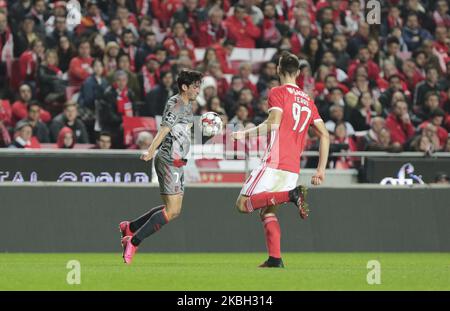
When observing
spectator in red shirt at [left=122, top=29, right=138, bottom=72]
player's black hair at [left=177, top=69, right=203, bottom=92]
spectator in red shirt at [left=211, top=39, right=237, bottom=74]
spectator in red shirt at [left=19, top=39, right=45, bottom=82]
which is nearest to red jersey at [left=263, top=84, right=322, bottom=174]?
player's black hair at [left=177, top=69, right=203, bottom=92]

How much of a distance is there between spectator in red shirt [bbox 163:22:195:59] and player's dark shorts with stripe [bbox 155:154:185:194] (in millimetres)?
9631

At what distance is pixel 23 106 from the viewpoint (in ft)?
70.3

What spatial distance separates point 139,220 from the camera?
1470 cm

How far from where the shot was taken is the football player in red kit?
527 inches

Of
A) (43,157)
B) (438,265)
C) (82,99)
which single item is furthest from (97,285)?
(82,99)

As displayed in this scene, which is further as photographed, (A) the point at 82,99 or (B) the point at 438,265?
(A) the point at 82,99

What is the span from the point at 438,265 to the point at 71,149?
6145 mm

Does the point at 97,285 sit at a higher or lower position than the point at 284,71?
lower

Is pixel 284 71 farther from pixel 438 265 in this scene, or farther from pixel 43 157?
pixel 43 157

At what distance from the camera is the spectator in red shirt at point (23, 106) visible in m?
21.4

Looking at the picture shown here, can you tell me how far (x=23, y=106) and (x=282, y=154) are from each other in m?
8.84

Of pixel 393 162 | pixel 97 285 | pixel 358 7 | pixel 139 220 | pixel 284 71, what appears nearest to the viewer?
pixel 97 285

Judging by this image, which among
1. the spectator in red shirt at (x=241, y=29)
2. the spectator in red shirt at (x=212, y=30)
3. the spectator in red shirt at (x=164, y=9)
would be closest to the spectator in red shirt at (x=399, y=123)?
the spectator in red shirt at (x=241, y=29)

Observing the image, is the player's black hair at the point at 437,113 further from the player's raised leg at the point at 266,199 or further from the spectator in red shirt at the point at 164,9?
the player's raised leg at the point at 266,199
